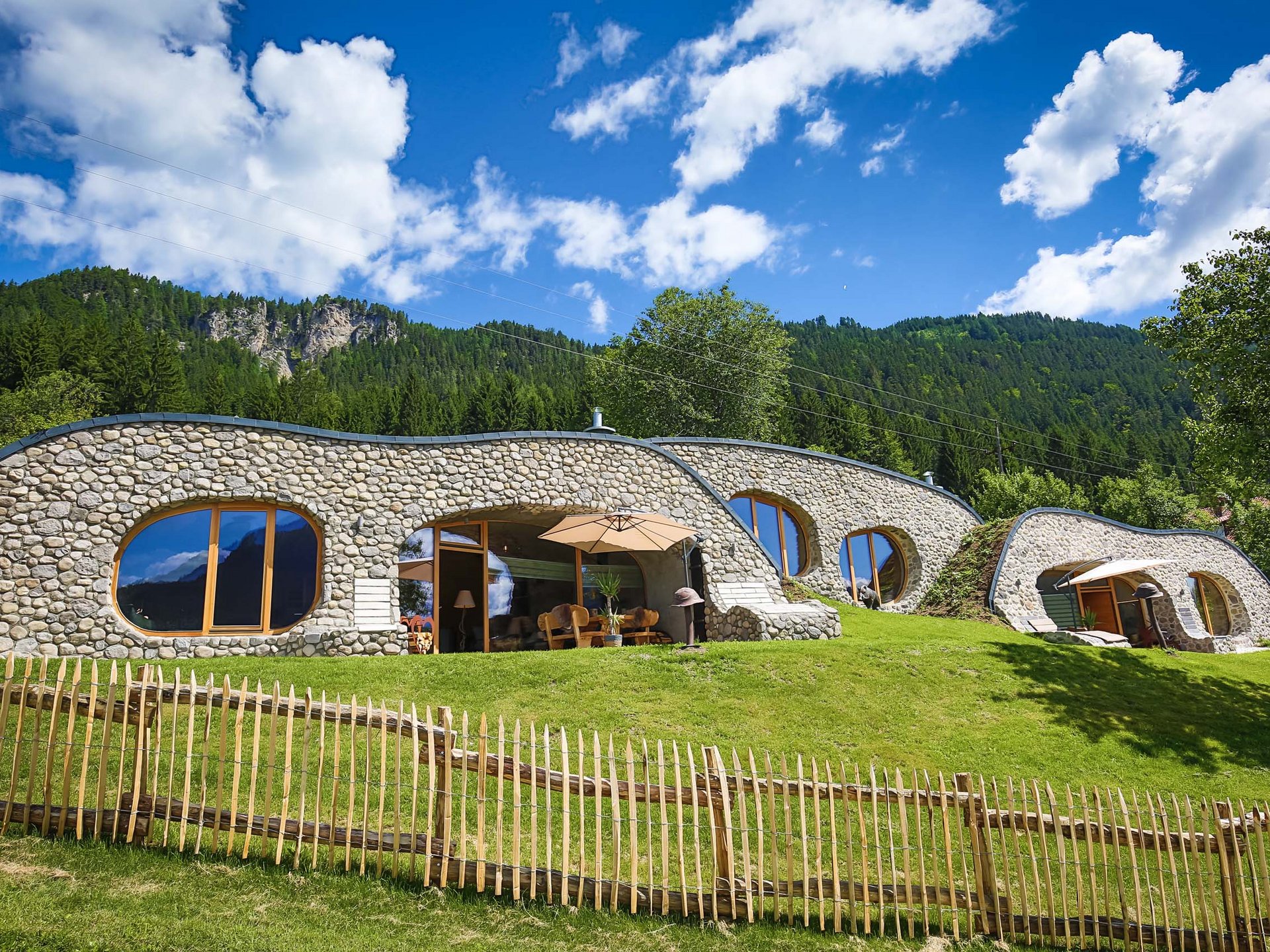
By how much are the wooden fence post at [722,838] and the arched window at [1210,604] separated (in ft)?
94.4

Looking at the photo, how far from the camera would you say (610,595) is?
15.0 metres

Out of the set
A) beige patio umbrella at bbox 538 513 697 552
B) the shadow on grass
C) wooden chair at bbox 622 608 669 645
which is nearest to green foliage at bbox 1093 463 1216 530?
the shadow on grass

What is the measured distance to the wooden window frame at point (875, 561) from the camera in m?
21.3

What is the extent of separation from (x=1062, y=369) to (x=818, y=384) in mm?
45699

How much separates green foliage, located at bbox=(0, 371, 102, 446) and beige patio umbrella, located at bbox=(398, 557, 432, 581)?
26.4m

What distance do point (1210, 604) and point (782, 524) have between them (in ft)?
59.9

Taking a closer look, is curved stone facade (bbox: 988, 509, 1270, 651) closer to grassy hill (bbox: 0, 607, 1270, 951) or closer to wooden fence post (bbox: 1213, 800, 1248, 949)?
grassy hill (bbox: 0, 607, 1270, 951)

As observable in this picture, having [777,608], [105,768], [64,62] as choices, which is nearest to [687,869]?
[105,768]

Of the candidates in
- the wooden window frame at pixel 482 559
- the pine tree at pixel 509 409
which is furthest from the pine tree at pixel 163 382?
the wooden window frame at pixel 482 559

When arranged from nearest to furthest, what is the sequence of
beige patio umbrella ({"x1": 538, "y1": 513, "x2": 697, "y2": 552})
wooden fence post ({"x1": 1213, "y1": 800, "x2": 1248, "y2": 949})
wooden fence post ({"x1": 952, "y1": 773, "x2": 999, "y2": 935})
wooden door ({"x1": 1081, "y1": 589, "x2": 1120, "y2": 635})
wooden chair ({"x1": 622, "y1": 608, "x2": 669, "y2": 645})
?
wooden fence post ({"x1": 952, "y1": 773, "x2": 999, "y2": 935}) → wooden fence post ({"x1": 1213, "y1": 800, "x2": 1248, "y2": 949}) → beige patio umbrella ({"x1": 538, "y1": 513, "x2": 697, "y2": 552}) → wooden chair ({"x1": 622, "y1": 608, "x2": 669, "y2": 645}) → wooden door ({"x1": 1081, "y1": 589, "x2": 1120, "y2": 635})

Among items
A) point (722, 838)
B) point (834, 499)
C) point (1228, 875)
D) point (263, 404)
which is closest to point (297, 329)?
point (263, 404)

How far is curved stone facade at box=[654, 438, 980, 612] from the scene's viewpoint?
20.2 meters

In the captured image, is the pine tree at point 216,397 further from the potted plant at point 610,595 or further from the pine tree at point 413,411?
the potted plant at point 610,595

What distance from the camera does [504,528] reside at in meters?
14.9
